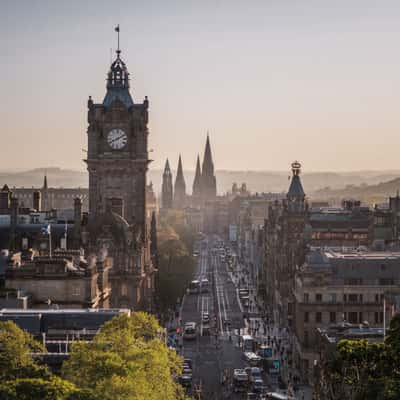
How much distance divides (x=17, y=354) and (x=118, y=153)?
72.8 m

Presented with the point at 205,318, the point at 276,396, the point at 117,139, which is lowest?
the point at 276,396

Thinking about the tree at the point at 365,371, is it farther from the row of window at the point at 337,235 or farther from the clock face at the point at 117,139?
the row of window at the point at 337,235

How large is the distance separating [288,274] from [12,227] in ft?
130

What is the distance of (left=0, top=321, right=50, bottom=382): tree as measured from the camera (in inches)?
2830

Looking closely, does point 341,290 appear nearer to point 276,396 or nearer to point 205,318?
point 276,396

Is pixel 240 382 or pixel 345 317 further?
pixel 345 317

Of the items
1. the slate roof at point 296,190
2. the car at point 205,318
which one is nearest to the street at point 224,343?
the car at point 205,318

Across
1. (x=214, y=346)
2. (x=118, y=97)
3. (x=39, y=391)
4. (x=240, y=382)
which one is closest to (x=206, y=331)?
(x=214, y=346)

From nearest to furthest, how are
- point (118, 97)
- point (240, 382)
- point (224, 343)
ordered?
point (240, 382), point (224, 343), point (118, 97)

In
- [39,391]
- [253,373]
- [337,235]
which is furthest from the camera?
[337,235]

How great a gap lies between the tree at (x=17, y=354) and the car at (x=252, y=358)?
142 ft

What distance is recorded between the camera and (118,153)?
149 meters

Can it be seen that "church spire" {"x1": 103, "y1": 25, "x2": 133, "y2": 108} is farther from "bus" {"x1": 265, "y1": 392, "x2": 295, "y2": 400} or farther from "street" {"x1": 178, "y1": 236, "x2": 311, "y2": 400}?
"bus" {"x1": 265, "y1": 392, "x2": 295, "y2": 400}

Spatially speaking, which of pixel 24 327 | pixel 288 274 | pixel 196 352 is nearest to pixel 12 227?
pixel 196 352
